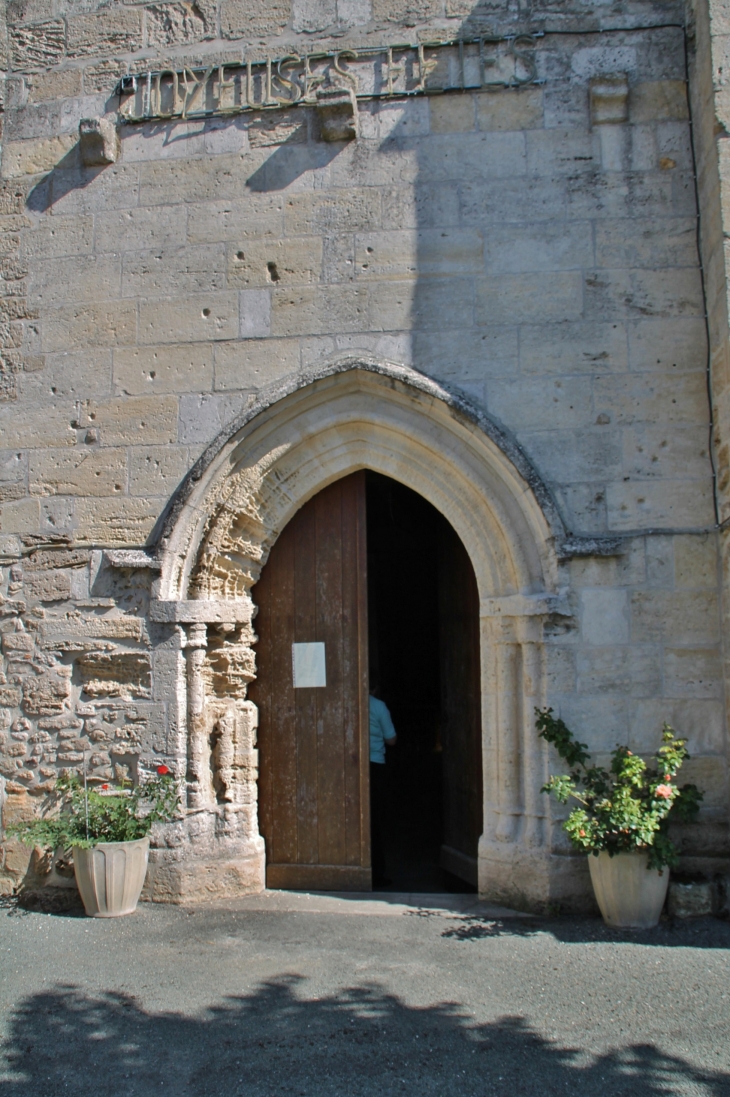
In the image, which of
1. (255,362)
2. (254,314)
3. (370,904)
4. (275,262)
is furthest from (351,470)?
(370,904)

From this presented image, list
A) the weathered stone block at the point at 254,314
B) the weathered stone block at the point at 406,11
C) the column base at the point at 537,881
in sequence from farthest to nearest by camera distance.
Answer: the weathered stone block at the point at 406,11 < the weathered stone block at the point at 254,314 < the column base at the point at 537,881

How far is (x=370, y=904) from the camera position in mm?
4492

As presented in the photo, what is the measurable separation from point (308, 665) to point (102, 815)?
134 centimetres

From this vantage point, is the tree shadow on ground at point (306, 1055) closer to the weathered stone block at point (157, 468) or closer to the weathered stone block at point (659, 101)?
the weathered stone block at point (157, 468)

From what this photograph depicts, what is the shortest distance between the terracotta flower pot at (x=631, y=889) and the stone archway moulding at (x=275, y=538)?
0.35m

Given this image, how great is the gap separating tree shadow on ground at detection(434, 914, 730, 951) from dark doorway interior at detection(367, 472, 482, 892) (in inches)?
34.3

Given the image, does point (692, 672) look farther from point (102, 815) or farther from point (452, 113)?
point (452, 113)

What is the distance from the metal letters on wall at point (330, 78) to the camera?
4.80 meters

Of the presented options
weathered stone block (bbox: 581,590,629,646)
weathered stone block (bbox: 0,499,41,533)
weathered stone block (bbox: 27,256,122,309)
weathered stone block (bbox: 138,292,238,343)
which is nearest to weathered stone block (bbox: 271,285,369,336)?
weathered stone block (bbox: 138,292,238,343)

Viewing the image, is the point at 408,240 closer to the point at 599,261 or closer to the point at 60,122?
the point at 599,261

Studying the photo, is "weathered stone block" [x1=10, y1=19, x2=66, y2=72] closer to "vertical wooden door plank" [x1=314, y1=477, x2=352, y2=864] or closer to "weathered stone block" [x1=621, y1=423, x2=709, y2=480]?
"vertical wooden door plank" [x1=314, y1=477, x2=352, y2=864]

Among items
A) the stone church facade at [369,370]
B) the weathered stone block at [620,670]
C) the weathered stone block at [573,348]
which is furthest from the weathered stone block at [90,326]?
the weathered stone block at [620,670]

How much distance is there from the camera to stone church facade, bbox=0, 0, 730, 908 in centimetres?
439

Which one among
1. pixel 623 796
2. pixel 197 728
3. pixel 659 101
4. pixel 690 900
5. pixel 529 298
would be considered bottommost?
pixel 690 900
